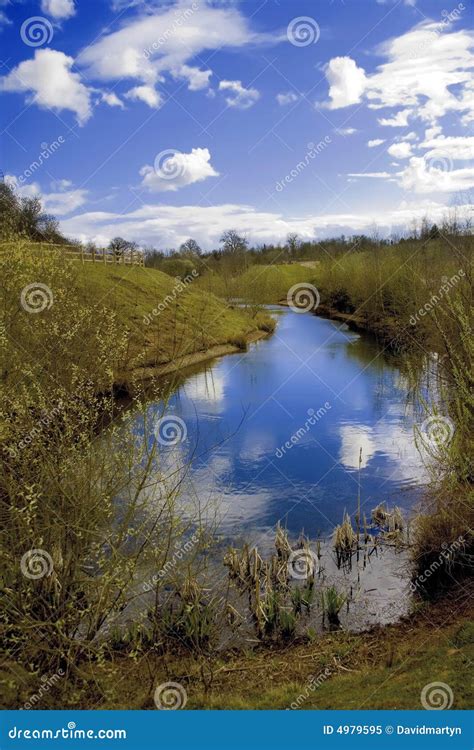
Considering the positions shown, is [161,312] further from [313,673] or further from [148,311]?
[313,673]

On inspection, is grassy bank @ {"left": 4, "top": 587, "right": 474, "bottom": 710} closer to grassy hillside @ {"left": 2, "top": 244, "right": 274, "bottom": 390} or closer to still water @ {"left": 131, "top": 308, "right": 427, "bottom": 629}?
still water @ {"left": 131, "top": 308, "right": 427, "bottom": 629}

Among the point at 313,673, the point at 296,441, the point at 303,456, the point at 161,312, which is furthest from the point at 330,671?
the point at 161,312

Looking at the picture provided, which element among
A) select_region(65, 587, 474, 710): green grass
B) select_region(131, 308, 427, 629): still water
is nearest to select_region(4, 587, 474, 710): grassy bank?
select_region(65, 587, 474, 710): green grass

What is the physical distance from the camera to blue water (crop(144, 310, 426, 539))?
13961 millimetres

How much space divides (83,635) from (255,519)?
535 cm

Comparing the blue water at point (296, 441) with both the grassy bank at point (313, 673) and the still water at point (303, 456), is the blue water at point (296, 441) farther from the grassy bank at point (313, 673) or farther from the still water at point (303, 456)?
the grassy bank at point (313, 673)

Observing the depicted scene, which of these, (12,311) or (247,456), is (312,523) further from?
(12,311)

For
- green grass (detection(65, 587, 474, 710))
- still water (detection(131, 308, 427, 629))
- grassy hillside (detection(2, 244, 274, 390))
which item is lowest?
green grass (detection(65, 587, 474, 710))

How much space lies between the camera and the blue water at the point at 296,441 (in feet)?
45.8

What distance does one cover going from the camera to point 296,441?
62.9 feet

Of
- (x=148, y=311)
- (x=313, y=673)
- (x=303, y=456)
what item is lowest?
(x=313, y=673)

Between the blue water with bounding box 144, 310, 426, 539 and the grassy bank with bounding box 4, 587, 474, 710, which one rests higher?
the blue water with bounding box 144, 310, 426, 539

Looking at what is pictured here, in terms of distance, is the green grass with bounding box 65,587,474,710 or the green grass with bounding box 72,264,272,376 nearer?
the green grass with bounding box 65,587,474,710

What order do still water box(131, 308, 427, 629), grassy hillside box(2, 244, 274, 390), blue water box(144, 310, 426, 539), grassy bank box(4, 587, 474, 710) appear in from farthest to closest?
grassy hillside box(2, 244, 274, 390) → blue water box(144, 310, 426, 539) → still water box(131, 308, 427, 629) → grassy bank box(4, 587, 474, 710)
